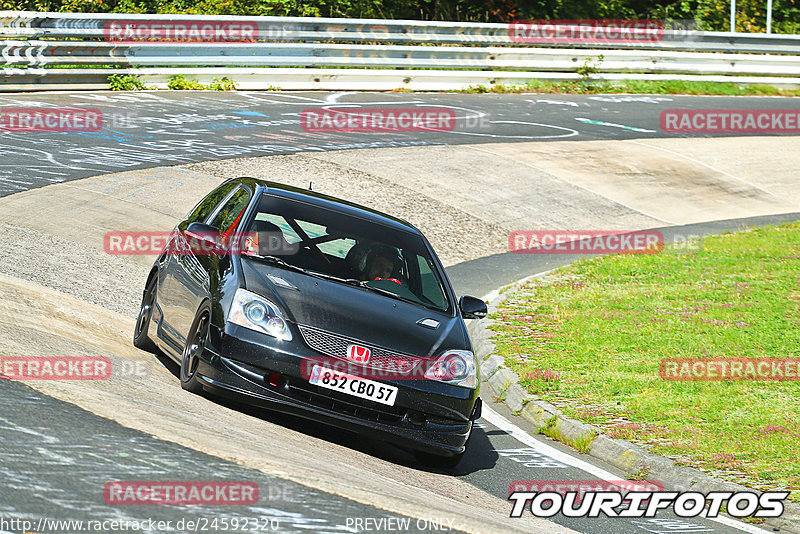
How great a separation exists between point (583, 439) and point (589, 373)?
167 centimetres

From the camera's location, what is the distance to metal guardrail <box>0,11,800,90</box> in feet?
67.8

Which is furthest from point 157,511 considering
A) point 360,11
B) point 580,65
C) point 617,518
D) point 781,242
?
point 360,11

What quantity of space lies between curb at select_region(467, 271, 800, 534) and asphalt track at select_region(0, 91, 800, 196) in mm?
6866

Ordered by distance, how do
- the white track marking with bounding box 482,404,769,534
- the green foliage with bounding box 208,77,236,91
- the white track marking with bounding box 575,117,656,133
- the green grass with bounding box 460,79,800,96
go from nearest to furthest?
1. the white track marking with bounding box 482,404,769,534
2. the green foliage with bounding box 208,77,236,91
3. the white track marking with bounding box 575,117,656,133
4. the green grass with bounding box 460,79,800,96

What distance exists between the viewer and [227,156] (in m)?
17.0

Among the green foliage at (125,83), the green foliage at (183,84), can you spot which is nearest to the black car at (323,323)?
the green foliage at (125,83)

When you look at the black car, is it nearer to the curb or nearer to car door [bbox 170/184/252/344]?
car door [bbox 170/184/252/344]

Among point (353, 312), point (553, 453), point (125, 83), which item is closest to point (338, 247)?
point (353, 312)

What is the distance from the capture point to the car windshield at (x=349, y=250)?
7762mm

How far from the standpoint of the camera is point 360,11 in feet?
109

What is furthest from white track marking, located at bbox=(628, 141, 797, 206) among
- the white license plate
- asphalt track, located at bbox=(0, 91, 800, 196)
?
the white license plate

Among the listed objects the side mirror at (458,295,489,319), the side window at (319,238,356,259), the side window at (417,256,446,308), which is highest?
the side window at (319,238,356,259)

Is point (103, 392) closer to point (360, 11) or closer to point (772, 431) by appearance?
point (772, 431)

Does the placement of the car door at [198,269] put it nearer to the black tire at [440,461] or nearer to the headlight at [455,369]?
the headlight at [455,369]
